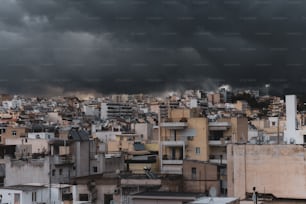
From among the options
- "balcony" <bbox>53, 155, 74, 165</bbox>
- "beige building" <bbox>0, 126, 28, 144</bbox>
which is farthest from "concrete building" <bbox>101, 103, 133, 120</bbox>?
"balcony" <bbox>53, 155, 74, 165</bbox>

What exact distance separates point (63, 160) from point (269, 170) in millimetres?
15490

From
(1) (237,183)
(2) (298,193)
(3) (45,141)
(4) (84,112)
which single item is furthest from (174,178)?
(4) (84,112)

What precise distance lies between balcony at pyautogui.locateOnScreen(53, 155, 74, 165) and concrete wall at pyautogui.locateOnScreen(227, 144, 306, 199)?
13045 mm

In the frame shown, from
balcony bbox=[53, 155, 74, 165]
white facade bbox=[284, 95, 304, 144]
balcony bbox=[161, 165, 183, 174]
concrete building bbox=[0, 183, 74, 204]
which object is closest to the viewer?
concrete building bbox=[0, 183, 74, 204]

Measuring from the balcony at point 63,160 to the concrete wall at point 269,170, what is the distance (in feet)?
42.8

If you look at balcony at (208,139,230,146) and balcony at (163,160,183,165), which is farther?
balcony at (163,160,183,165)

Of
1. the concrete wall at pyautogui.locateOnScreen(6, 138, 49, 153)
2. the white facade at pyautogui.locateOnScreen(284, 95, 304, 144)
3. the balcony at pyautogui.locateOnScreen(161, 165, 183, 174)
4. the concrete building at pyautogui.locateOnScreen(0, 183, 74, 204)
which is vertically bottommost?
the concrete building at pyautogui.locateOnScreen(0, 183, 74, 204)

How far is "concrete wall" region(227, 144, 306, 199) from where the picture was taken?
2538cm

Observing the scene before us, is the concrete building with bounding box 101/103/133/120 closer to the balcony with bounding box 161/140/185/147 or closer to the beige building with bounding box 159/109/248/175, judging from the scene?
the beige building with bounding box 159/109/248/175

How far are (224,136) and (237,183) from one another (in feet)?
51.7

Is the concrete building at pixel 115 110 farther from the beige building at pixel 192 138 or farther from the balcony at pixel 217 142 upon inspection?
the balcony at pixel 217 142

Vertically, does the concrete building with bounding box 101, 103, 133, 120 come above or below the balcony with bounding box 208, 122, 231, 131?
above

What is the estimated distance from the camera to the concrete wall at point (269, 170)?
83.3ft

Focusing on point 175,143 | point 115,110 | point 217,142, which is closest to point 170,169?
point 175,143
